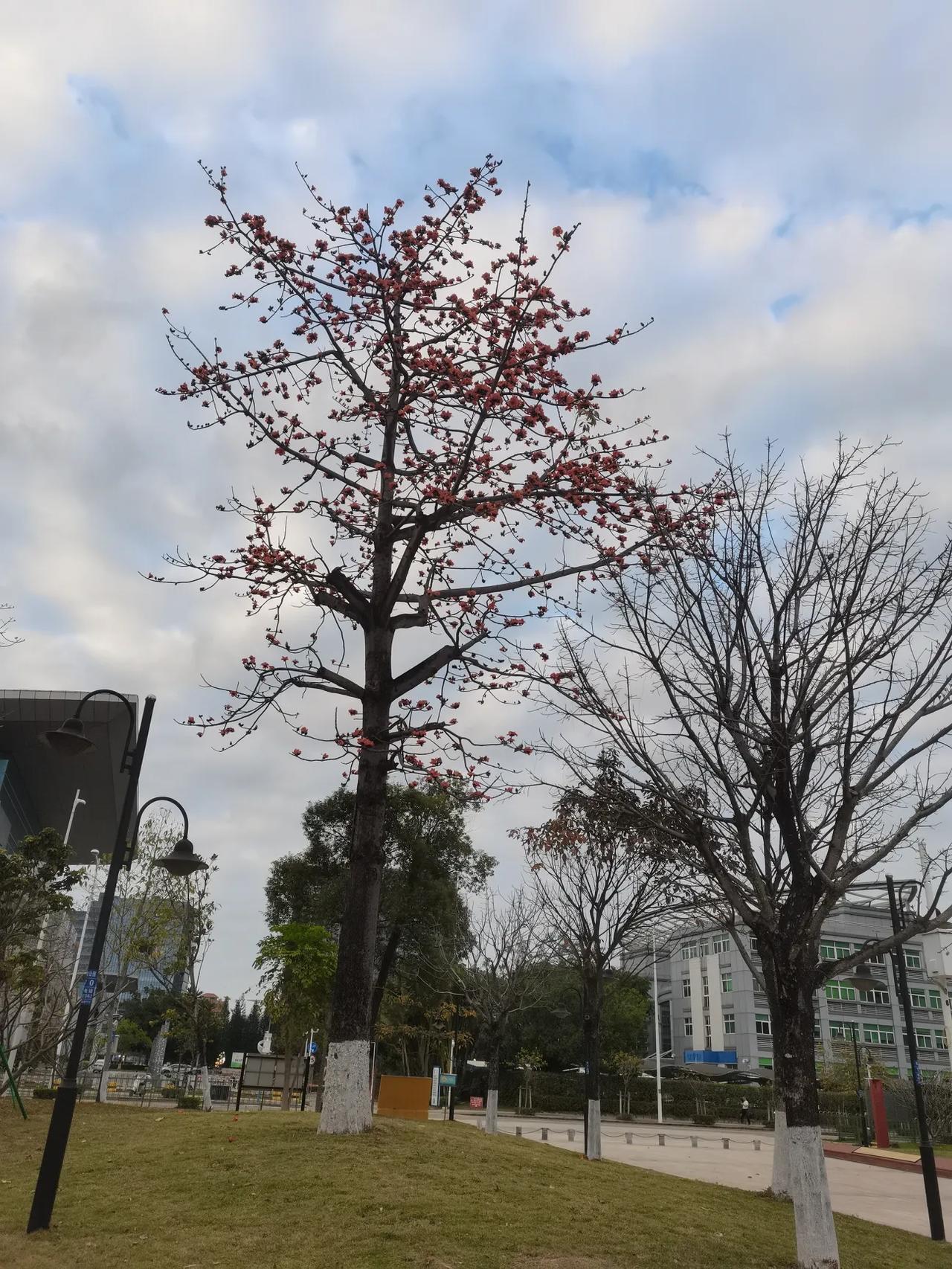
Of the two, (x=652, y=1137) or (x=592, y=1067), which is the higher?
(x=592, y=1067)

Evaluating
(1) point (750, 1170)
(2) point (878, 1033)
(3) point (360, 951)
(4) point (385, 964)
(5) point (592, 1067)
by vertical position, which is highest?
(2) point (878, 1033)

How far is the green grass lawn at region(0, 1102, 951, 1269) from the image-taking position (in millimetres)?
7559

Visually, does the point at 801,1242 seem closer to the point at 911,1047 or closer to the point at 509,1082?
the point at 911,1047

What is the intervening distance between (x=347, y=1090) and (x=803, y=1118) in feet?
18.1

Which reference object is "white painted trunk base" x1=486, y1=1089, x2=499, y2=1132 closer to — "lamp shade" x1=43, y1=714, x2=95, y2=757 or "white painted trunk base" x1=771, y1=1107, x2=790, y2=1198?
"white painted trunk base" x1=771, y1=1107, x2=790, y2=1198

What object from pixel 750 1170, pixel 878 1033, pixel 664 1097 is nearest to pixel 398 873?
pixel 750 1170

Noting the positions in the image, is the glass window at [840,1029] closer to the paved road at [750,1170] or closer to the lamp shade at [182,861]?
the paved road at [750,1170]

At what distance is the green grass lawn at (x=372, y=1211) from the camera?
7559mm

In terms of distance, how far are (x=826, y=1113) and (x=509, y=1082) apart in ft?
53.1

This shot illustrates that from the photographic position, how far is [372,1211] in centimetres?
844

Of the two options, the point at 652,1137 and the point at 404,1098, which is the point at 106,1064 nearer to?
the point at 404,1098

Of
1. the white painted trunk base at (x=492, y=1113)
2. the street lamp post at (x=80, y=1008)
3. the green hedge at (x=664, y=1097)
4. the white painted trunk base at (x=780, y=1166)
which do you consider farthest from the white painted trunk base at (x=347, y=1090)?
the green hedge at (x=664, y=1097)

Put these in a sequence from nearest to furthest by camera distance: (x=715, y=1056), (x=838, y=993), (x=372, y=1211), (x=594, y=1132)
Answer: (x=372, y=1211)
(x=594, y=1132)
(x=838, y=993)
(x=715, y=1056)

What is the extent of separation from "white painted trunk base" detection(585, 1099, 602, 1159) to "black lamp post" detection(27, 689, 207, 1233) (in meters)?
11.4
